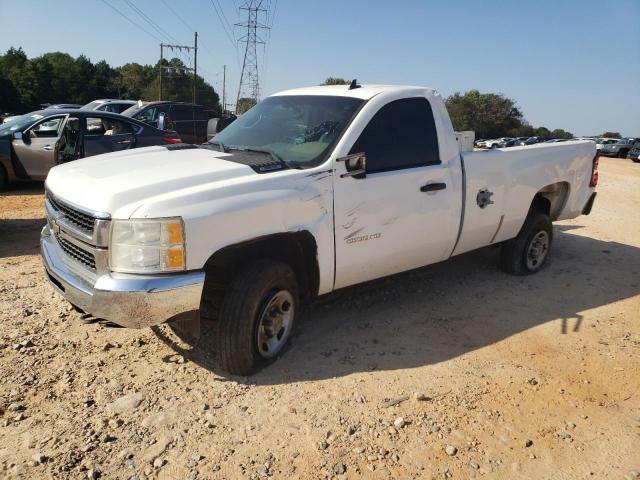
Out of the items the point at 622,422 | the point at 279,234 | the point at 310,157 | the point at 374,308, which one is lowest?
the point at 622,422

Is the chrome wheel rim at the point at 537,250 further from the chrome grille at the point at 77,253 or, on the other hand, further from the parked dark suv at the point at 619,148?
the parked dark suv at the point at 619,148

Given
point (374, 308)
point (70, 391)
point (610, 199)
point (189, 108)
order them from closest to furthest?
point (70, 391), point (374, 308), point (610, 199), point (189, 108)

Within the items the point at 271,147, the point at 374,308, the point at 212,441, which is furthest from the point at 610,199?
the point at 212,441

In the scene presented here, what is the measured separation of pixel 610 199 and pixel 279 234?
36.0ft

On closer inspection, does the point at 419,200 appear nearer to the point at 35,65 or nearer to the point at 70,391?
the point at 70,391

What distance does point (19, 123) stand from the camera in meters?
9.61

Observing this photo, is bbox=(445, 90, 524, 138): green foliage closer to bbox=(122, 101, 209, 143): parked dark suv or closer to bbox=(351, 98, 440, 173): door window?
bbox=(122, 101, 209, 143): parked dark suv

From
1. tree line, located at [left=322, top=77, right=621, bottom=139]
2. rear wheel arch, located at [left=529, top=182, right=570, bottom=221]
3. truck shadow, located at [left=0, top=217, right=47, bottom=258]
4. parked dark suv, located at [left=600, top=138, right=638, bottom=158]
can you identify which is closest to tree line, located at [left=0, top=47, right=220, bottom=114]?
tree line, located at [left=322, top=77, right=621, bottom=139]

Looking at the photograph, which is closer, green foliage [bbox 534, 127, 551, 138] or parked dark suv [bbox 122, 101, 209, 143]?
parked dark suv [bbox 122, 101, 209, 143]

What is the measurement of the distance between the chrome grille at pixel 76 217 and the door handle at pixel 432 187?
2.48m

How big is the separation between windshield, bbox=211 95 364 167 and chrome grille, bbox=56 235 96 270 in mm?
1447

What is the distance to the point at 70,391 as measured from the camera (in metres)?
3.22

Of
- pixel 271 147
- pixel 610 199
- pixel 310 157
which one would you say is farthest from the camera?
pixel 610 199

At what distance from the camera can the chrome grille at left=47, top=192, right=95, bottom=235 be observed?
307 centimetres
